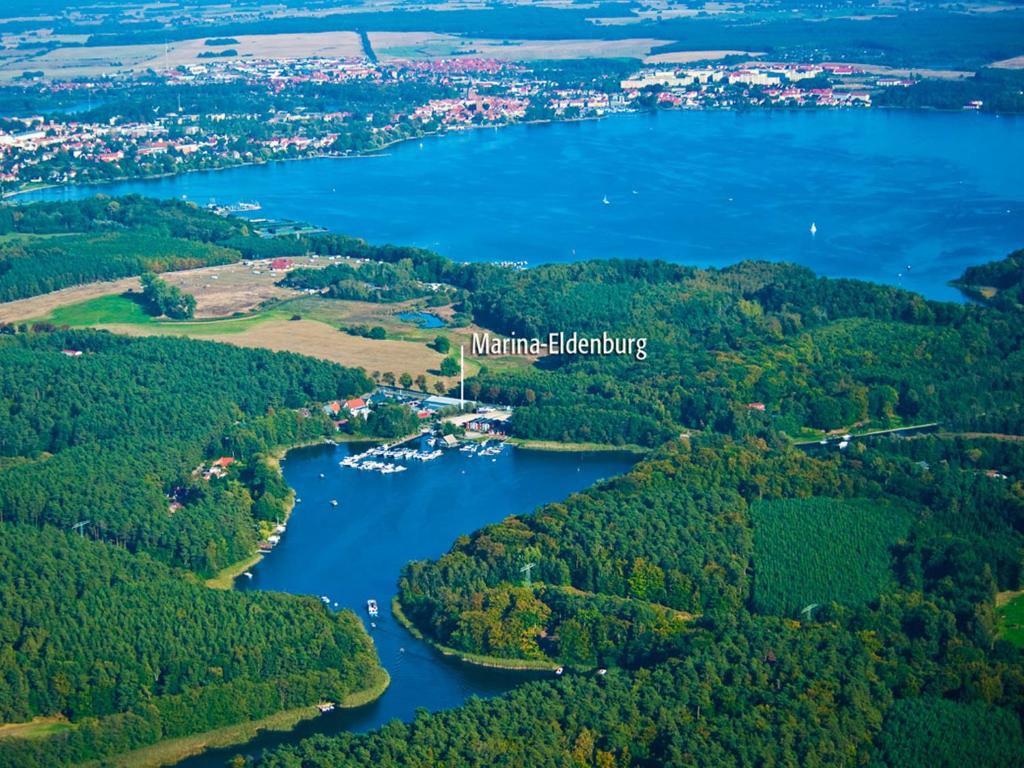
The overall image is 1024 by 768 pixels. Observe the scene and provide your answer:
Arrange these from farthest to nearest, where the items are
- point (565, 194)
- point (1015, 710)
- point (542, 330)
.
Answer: point (565, 194)
point (542, 330)
point (1015, 710)

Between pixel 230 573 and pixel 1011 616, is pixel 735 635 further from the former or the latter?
pixel 230 573

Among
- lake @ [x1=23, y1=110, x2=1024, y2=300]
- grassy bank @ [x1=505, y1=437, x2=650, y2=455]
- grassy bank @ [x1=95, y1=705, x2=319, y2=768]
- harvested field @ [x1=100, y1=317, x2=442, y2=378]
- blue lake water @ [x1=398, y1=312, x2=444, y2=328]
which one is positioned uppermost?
harvested field @ [x1=100, y1=317, x2=442, y2=378]

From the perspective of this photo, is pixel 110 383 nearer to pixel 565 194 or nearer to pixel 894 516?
pixel 894 516

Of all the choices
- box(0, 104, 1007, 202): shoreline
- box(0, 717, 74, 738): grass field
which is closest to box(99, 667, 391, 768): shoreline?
box(0, 717, 74, 738): grass field

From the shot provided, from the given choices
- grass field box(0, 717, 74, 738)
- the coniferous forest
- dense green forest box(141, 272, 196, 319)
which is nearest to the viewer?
the coniferous forest

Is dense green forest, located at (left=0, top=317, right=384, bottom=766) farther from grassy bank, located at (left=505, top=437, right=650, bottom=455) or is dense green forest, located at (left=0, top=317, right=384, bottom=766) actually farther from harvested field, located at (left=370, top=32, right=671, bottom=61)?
harvested field, located at (left=370, top=32, right=671, bottom=61)

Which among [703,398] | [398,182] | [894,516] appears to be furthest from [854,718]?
[398,182]

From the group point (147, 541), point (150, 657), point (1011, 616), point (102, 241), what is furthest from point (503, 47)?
point (150, 657)
